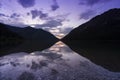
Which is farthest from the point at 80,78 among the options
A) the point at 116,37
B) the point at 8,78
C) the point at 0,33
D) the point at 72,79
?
the point at 116,37

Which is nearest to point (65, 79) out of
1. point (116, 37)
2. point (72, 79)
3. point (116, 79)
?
point (72, 79)

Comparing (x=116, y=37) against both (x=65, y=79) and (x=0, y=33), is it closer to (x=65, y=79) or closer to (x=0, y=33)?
(x=0, y=33)


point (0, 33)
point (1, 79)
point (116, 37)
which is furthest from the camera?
point (116, 37)

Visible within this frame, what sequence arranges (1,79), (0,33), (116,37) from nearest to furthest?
(1,79) < (0,33) < (116,37)

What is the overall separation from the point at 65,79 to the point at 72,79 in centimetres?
67

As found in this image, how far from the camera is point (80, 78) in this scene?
1586cm

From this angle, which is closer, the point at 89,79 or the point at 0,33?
the point at 89,79

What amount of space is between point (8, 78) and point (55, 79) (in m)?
4.59

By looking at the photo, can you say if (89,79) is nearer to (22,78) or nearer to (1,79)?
(22,78)

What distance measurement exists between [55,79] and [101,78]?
15.0 feet

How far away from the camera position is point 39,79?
15680 millimetres

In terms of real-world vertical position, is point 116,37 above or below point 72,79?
above

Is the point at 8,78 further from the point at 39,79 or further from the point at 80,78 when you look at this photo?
the point at 80,78

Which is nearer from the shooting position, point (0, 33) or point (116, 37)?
point (0, 33)
